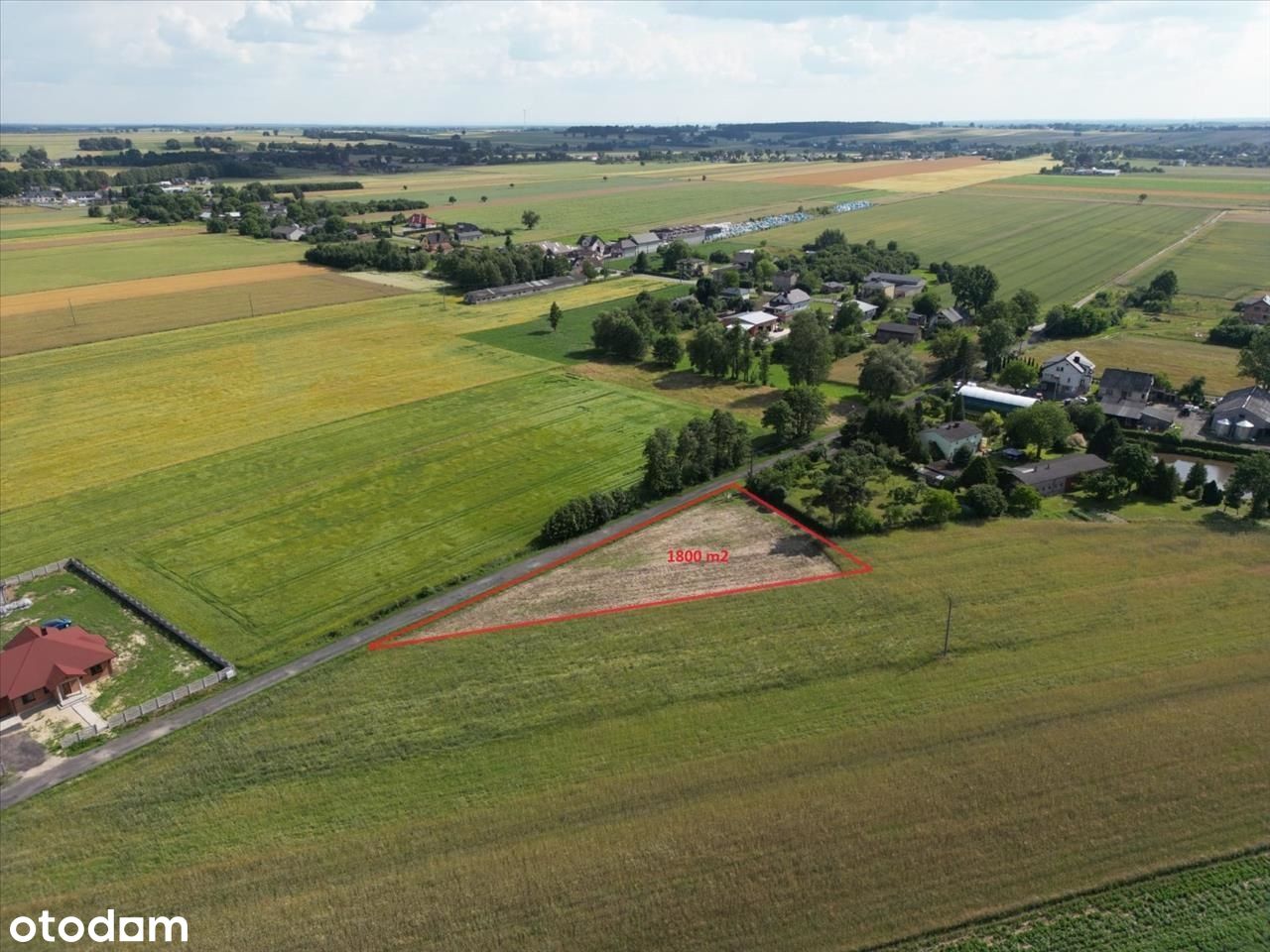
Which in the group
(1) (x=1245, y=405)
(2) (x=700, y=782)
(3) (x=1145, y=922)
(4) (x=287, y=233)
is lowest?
(3) (x=1145, y=922)

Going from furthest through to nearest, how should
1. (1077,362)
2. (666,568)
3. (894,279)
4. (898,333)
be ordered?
(894,279)
(898,333)
(1077,362)
(666,568)

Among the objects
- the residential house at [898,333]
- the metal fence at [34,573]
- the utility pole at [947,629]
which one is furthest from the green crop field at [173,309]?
the utility pole at [947,629]

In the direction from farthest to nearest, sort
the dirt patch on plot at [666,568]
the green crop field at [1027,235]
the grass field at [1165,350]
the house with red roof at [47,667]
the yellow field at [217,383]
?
the green crop field at [1027,235]
the grass field at [1165,350]
the yellow field at [217,383]
the dirt patch on plot at [666,568]
the house with red roof at [47,667]

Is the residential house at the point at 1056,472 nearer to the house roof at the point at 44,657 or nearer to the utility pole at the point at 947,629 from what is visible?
the utility pole at the point at 947,629

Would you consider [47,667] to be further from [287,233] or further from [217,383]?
[287,233]

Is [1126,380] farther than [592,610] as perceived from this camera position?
Yes

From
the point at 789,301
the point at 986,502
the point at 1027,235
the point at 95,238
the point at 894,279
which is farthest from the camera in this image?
the point at 95,238

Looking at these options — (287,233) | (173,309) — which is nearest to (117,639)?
(173,309)

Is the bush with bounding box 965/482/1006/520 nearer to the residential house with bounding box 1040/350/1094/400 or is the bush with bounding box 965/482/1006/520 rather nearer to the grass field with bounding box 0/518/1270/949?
the grass field with bounding box 0/518/1270/949
